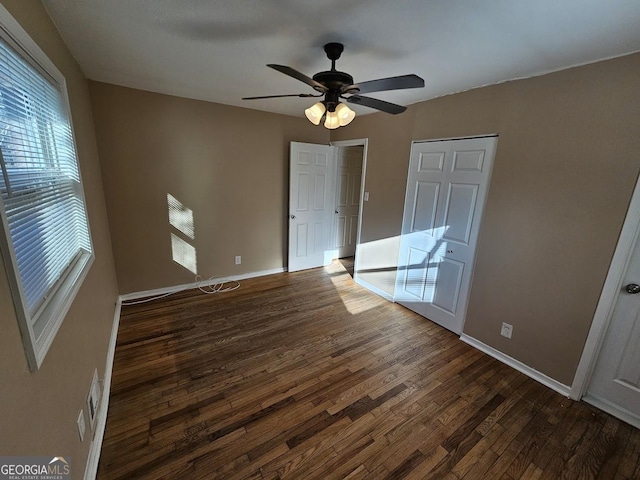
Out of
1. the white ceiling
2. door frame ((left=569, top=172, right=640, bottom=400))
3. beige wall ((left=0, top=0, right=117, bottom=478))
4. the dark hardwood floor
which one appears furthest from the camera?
door frame ((left=569, top=172, right=640, bottom=400))

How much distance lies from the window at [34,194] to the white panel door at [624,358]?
3.12 meters

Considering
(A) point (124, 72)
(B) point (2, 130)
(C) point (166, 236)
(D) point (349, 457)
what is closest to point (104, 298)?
(C) point (166, 236)

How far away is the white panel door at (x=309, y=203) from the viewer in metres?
3.99

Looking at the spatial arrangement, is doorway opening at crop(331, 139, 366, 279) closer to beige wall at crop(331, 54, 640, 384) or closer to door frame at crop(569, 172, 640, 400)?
beige wall at crop(331, 54, 640, 384)

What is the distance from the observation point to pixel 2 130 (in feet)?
3.15

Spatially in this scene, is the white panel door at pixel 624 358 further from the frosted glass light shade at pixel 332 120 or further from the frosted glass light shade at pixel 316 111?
the frosted glass light shade at pixel 316 111

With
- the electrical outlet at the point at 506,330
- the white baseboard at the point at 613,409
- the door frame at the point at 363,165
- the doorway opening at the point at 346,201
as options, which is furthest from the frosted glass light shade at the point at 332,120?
the white baseboard at the point at 613,409

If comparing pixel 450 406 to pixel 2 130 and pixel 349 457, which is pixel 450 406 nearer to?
pixel 349 457

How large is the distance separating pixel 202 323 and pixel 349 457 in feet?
6.27

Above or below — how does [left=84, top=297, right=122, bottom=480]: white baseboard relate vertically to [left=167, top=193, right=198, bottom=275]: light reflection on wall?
below

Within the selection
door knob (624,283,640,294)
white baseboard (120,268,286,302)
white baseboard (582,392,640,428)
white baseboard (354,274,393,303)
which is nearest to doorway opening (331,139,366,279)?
white baseboard (354,274,393,303)

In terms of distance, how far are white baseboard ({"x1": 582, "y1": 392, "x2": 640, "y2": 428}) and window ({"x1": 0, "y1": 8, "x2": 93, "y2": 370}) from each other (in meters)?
3.21

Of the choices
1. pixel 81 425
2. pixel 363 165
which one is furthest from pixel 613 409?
pixel 81 425

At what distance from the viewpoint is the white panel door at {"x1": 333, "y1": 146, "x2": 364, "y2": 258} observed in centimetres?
471
